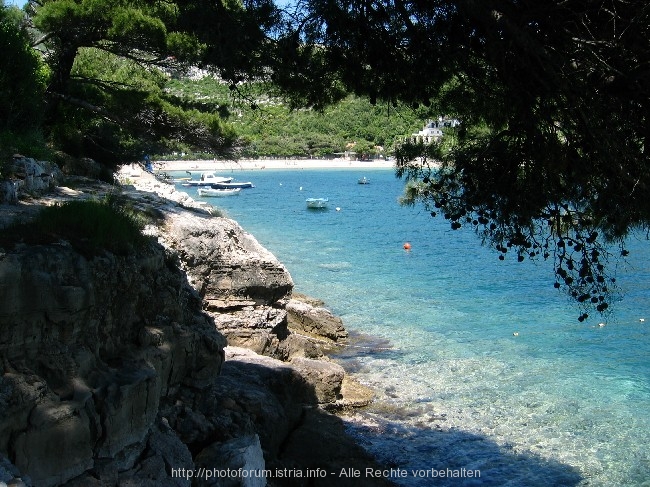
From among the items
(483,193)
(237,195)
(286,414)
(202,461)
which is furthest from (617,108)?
(237,195)

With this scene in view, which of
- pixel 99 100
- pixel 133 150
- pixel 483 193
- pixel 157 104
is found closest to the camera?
pixel 483 193

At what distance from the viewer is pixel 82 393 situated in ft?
15.3

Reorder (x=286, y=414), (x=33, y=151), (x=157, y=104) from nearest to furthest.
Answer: (x=286, y=414)
(x=33, y=151)
(x=157, y=104)

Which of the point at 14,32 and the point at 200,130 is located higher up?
the point at 14,32

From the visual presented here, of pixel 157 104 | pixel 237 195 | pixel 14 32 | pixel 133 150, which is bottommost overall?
pixel 237 195

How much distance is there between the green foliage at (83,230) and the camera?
5.04 meters

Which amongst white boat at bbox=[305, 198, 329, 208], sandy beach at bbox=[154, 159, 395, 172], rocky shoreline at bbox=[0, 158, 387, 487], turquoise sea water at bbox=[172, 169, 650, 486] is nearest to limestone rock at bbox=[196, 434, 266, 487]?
rocky shoreline at bbox=[0, 158, 387, 487]

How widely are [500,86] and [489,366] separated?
318 inches

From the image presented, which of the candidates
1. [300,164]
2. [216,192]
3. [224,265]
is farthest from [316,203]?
[300,164]

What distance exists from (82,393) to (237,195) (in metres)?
60.2

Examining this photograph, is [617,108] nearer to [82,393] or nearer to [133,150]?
[82,393]

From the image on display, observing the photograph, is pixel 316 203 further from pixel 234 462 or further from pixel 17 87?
pixel 234 462

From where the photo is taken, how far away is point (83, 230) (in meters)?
5.44

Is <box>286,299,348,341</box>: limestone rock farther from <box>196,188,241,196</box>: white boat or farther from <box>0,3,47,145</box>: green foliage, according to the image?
<box>196,188,241,196</box>: white boat
